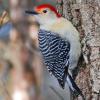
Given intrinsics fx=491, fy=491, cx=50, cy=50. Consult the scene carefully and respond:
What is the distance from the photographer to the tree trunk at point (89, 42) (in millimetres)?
3773

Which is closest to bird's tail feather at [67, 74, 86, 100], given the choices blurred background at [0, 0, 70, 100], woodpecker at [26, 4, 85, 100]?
woodpecker at [26, 4, 85, 100]

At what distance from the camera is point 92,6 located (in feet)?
12.7

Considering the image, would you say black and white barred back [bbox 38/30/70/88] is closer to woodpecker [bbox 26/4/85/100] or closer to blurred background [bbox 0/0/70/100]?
woodpecker [bbox 26/4/85/100]

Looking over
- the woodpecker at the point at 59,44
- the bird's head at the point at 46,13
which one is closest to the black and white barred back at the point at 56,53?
the woodpecker at the point at 59,44

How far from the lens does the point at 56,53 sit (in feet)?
13.4

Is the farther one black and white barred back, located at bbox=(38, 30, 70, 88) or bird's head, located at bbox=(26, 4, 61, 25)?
bird's head, located at bbox=(26, 4, 61, 25)

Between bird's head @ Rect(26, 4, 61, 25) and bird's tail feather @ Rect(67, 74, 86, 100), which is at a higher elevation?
bird's head @ Rect(26, 4, 61, 25)

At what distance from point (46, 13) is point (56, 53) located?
1.21ft

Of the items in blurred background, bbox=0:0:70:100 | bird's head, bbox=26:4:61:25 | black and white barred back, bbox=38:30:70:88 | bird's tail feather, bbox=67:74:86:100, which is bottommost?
blurred background, bbox=0:0:70:100

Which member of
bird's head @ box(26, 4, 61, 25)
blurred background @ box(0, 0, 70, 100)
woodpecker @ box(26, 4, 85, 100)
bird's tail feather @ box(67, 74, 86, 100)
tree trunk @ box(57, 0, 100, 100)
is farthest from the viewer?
blurred background @ box(0, 0, 70, 100)

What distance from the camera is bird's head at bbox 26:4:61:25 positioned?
4.14 metres

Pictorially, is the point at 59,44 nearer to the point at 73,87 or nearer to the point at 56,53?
the point at 56,53

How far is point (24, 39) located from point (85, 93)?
6727 mm

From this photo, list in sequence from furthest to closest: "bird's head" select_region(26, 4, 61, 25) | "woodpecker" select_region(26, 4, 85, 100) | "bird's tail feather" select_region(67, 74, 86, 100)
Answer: "bird's head" select_region(26, 4, 61, 25), "woodpecker" select_region(26, 4, 85, 100), "bird's tail feather" select_region(67, 74, 86, 100)
